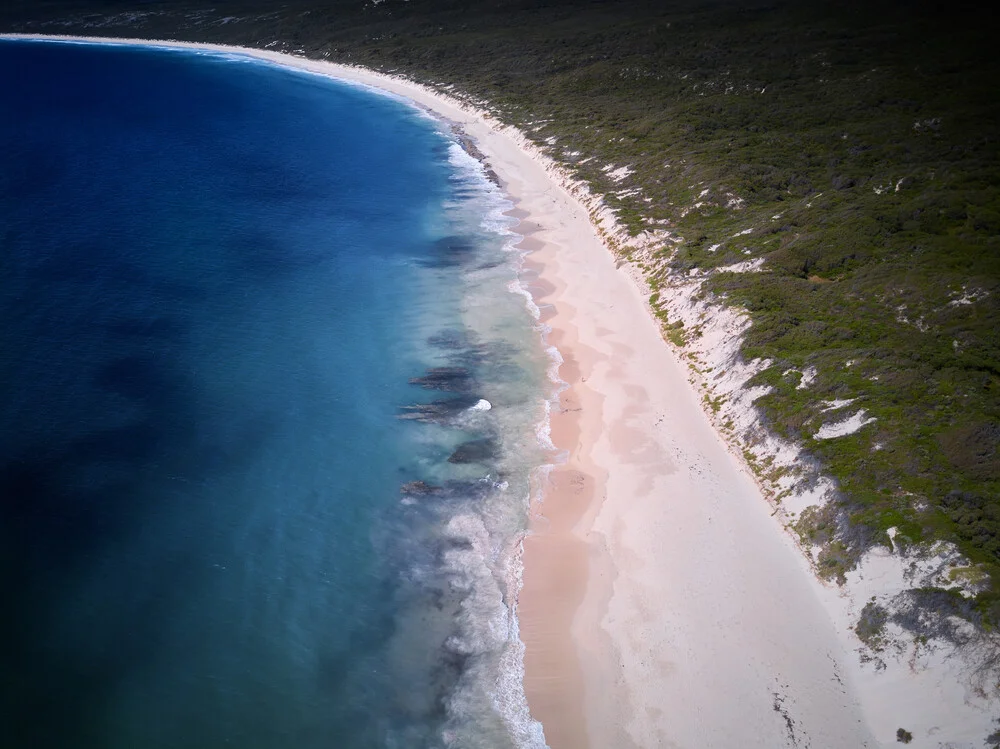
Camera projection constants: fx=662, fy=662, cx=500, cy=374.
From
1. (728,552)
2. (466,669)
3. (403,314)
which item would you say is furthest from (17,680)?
(403,314)

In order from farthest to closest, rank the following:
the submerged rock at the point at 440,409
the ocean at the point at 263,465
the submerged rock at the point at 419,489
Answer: the submerged rock at the point at 440,409 → the submerged rock at the point at 419,489 → the ocean at the point at 263,465

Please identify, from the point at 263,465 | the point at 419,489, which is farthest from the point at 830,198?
the point at 263,465

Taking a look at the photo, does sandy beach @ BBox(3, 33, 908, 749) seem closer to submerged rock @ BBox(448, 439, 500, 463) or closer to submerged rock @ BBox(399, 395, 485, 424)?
submerged rock @ BBox(448, 439, 500, 463)

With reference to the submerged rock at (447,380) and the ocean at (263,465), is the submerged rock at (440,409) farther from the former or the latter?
the submerged rock at (447,380)

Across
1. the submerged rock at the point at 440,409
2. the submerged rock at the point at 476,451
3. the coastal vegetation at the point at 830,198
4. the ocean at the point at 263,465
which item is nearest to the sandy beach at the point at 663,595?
the ocean at the point at 263,465

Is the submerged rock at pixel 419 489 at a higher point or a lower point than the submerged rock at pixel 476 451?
lower

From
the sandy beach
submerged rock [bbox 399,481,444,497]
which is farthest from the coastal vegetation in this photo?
submerged rock [bbox 399,481,444,497]
